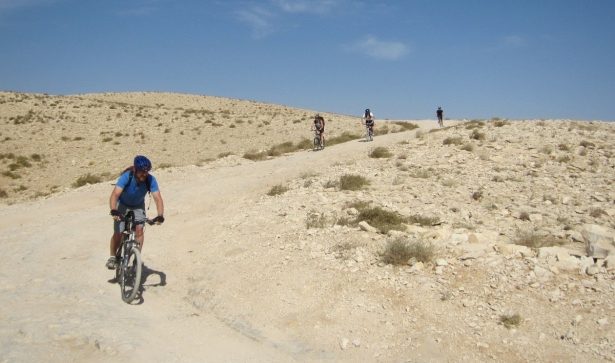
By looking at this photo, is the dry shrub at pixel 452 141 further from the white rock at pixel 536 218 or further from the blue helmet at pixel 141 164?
the blue helmet at pixel 141 164

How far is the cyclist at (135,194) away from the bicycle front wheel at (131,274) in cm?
24

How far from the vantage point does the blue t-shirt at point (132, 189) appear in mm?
7652

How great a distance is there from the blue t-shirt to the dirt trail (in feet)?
5.16

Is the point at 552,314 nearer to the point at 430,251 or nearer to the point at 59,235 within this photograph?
the point at 430,251

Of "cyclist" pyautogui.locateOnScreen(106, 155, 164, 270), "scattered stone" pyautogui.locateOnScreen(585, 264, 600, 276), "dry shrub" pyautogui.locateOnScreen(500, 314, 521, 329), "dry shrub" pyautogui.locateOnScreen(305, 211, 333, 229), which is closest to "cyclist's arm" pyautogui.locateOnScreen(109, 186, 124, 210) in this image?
"cyclist" pyautogui.locateOnScreen(106, 155, 164, 270)

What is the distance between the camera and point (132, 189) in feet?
25.5

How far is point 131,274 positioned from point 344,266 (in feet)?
11.9

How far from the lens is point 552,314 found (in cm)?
680

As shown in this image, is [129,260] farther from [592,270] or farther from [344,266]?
[592,270]

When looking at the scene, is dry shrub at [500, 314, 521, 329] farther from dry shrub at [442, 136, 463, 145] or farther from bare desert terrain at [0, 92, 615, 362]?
dry shrub at [442, 136, 463, 145]

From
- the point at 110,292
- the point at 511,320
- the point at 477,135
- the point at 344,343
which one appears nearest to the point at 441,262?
the point at 511,320

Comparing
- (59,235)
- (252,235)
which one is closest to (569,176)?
(252,235)

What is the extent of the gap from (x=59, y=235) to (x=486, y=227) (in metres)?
10.4

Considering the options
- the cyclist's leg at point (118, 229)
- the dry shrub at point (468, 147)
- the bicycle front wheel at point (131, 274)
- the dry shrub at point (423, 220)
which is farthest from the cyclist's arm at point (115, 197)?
the dry shrub at point (468, 147)
